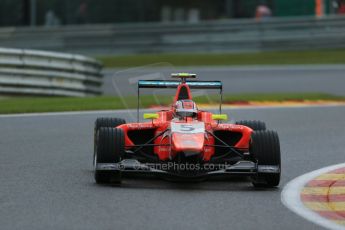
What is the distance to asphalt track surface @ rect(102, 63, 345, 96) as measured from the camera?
21984mm

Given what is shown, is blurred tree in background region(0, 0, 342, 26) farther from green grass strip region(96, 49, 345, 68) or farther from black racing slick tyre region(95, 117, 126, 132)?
black racing slick tyre region(95, 117, 126, 132)

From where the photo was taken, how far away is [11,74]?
19859mm

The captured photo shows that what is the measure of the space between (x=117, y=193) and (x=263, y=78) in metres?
15.3

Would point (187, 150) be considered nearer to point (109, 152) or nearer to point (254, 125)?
point (109, 152)

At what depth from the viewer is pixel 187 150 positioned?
31.2ft

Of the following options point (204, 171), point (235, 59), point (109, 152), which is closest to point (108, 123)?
point (109, 152)

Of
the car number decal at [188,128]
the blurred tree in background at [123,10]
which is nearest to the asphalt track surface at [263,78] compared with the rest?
the blurred tree in background at [123,10]

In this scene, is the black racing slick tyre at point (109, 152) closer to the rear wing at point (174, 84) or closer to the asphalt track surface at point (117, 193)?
the asphalt track surface at point (117, 193)

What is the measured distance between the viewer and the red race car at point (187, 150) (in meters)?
9.81

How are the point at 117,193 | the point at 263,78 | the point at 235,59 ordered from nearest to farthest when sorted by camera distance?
the point at 117,193, the point at 263,78, the point at 235,59

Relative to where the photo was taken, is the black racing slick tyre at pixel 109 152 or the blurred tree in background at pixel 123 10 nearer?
the black racing slick tyre at pixel 109 152

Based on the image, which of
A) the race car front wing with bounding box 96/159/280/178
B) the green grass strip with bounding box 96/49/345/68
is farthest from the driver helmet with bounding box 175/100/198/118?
the green grass strip with bounding box 96/49/345/68

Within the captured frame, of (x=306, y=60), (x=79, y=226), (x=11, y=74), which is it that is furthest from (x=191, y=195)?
(x=306, y=60)

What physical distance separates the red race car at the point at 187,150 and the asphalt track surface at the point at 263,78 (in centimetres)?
954
